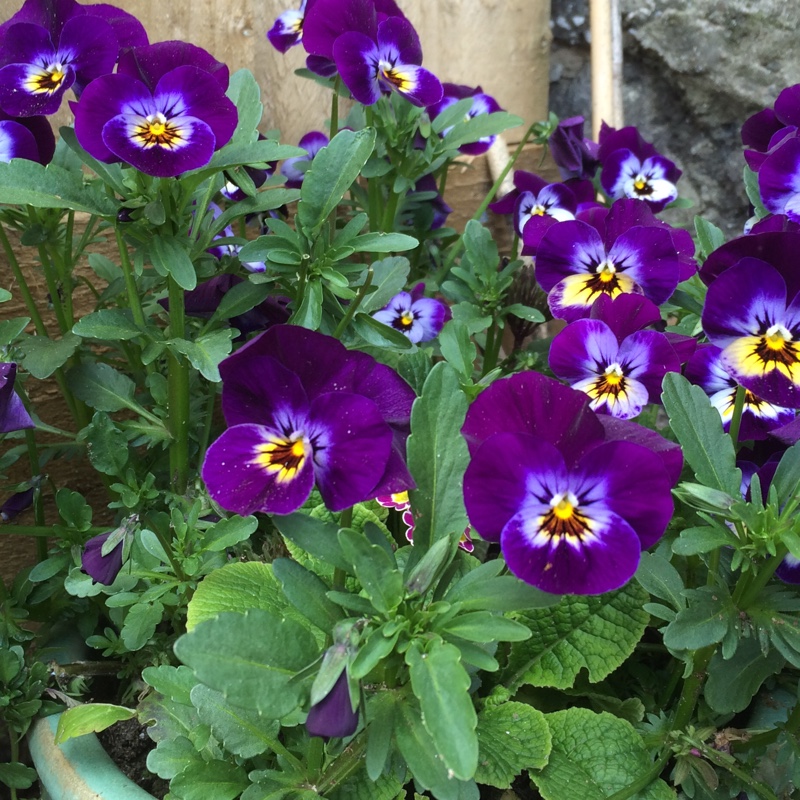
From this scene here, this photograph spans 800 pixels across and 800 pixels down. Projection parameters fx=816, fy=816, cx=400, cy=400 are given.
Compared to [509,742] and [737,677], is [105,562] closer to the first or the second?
[509,742]

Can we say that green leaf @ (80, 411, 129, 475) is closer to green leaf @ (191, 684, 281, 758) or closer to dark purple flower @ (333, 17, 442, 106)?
green leaf @ (191, 684, 281, 758)

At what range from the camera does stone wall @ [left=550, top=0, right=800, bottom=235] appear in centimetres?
167

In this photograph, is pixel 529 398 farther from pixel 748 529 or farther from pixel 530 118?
pixel 530 118

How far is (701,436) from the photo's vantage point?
0.71 meters

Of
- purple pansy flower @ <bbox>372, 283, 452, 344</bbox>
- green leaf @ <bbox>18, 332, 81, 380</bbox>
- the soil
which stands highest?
green leaf @ <bbox>18, 332, 81, 380</bbox>

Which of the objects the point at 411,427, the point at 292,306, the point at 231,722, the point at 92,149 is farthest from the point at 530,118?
the point at 231,722

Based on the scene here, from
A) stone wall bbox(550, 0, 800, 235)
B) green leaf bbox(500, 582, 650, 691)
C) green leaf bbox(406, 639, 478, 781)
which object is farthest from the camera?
stone wall bbox(550, 0, 800, 235)

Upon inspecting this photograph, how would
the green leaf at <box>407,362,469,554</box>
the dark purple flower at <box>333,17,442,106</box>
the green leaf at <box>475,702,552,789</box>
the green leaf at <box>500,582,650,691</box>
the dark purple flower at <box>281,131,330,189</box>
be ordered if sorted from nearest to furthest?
the green leaf at <box>407,362,469,554</box> → the green leaf at <box>475,702,552,789</box> → the green leaf at <box>500,582,650,691</box> → the dark purple flower at <box>333,17,442,106</box> → the dark purple flower at <box>281,131,330,189</box>

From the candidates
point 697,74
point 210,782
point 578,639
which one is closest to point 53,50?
point 210,782

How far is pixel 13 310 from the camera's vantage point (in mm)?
1188

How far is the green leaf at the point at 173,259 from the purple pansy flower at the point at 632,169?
A: 0.80 metres

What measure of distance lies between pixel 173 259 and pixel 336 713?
0.46 m

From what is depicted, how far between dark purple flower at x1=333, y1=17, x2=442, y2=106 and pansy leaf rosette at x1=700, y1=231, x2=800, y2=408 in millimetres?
490

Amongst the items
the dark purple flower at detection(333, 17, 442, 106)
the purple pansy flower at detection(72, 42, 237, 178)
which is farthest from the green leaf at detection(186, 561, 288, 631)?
the dark purple flower at detection(333, 17, 442, 106)
